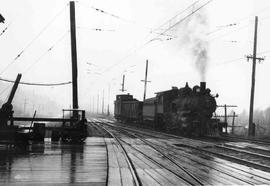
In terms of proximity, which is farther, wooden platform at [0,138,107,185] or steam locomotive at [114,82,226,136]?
steam locomotive at [114,82,226,136]

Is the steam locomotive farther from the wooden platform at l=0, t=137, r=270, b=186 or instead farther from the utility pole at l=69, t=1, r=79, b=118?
the wooden platform at l=0, t=137, r=270, b=186

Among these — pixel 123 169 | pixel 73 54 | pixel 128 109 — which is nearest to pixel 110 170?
pixel 123 169

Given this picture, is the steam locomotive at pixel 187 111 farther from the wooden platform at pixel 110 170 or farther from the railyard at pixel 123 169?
the wooden platform at pixel 110 170

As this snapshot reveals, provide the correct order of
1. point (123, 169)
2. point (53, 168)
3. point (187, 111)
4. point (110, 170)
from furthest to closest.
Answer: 1. point (187, 111)
2. point (123, 169)
3. point (53, 168)
4. point (110, 170)

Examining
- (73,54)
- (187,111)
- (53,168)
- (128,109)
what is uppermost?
(73,54)

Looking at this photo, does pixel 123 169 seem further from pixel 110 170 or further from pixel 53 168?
pixel 53 168

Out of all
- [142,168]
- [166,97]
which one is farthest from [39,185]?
[166,97]

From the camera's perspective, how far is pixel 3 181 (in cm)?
818

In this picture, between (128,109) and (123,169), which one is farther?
(128,109)

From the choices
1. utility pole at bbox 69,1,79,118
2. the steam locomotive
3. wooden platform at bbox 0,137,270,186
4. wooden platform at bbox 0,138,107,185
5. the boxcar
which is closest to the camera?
wooden platform at bbox 0,138,107,185

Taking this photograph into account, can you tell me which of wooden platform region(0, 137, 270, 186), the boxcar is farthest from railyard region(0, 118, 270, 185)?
the boxcar

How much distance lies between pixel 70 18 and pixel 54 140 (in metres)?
7.58

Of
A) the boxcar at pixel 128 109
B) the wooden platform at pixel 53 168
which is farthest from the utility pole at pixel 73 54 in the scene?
the boxcar at pixel 128 109

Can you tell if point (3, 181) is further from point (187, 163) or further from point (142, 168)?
point (187, 163)
